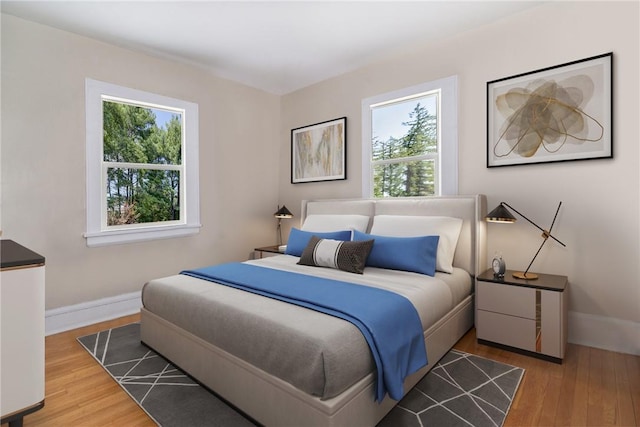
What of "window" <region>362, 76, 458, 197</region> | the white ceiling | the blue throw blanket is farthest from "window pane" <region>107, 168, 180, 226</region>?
"window" <region>362, 76, 458, 197</region>

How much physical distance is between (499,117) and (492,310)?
5.51ft

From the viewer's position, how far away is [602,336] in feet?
8.32

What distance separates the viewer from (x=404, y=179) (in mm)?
3625

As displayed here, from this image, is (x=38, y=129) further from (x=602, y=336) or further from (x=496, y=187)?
(x=602, y=336)

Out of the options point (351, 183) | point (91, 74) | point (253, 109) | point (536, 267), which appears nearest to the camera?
point (536, 267)

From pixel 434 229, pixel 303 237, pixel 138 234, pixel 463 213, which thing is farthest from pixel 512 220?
pixel 138 234

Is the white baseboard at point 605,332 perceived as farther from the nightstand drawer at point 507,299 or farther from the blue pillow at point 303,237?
the blue pillow at point 303,237

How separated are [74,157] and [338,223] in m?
2.57

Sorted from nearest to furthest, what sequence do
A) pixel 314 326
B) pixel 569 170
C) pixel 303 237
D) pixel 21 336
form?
pixel 21 336 < pixel 314 326 < pixel 569 170 < pixel 303 237

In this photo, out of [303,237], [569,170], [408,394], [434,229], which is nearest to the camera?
[408,394]

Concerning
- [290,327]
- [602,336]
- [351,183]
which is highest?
[351,183]

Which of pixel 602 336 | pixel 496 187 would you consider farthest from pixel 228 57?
pixel 602 336

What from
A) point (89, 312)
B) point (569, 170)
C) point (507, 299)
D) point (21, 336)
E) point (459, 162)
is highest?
point (459, 162)

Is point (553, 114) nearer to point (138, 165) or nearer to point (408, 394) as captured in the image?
point (408, 394)
